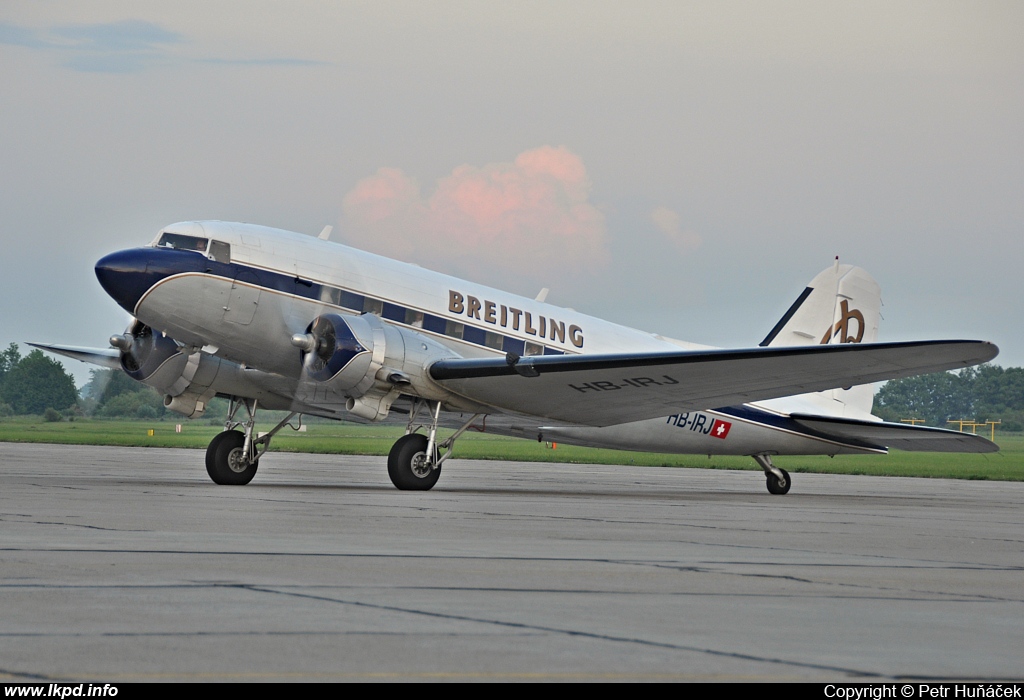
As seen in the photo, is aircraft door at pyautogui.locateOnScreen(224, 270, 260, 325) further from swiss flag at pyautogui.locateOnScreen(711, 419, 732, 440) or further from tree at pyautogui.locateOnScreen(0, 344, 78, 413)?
tree at pyautogui.locateOnScreen(0, 344, 78, 413)

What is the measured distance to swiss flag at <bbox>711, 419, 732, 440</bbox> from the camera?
2464 cm

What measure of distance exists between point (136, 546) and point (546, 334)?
1405 centimetres

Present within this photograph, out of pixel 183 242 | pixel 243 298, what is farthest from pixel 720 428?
pixel 183 242

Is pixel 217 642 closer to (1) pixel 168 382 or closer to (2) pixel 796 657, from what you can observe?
(2) pixel 796 657

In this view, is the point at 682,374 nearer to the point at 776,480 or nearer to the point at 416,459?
the point at 416,459

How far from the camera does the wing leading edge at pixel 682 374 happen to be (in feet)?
59.8

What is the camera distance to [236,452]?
21.1m

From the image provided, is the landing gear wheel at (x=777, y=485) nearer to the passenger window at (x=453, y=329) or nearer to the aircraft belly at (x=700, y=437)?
the aircraft belly at (x=700, y=437)

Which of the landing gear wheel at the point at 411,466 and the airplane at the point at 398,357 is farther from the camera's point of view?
the landing gear wheel at the point at 411,466

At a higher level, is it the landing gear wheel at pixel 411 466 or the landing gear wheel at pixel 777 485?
the landing gear wheel at pixel 777 485

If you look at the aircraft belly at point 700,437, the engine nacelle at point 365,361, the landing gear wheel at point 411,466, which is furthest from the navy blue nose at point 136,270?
the aircraft belly at point 700,437

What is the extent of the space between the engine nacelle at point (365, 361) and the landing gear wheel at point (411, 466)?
2.40 ft

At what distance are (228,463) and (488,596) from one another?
15.0m
